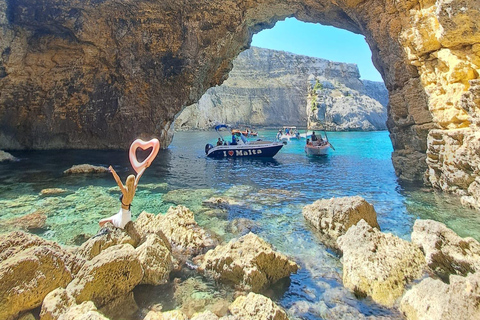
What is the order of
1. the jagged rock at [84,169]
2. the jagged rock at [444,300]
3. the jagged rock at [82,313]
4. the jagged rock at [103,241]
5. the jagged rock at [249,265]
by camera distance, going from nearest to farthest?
the jagged rock at [82,313], the jagged rock at [444,300], the jagged rock at [249,265], the jagged rock at [103,241], the jagged rock at [84,169]

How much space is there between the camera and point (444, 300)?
3.68 m

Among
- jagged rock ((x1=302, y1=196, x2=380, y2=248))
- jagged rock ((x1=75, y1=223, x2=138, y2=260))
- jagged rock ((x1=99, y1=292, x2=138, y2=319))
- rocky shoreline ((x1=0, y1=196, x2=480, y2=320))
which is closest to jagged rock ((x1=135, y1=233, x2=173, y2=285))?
rocky shoreline ((x1=0, y1=196, x2=480, y2=320))

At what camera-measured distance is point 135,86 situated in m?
24.7

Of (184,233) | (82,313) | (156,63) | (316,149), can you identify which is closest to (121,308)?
(82,313)

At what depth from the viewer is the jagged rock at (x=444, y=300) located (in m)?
3.51

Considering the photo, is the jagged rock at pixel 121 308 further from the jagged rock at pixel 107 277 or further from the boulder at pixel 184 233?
the boulder at pixel 184 233

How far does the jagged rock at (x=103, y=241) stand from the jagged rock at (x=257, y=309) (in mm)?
2776

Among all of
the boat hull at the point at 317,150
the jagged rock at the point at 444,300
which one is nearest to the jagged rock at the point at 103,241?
the jagged rock at the point at 444,300

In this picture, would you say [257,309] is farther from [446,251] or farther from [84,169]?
[84,169]

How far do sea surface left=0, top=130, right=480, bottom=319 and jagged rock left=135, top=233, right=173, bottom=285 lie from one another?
182mm

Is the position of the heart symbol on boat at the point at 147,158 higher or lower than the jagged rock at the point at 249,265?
higher

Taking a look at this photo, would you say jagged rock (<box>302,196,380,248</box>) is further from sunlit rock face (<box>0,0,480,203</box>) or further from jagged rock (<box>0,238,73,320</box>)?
jagged rock (<box>0,238,73,320</box>)

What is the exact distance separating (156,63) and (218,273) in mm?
22493

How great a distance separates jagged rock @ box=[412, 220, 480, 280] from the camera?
16.0 ft
